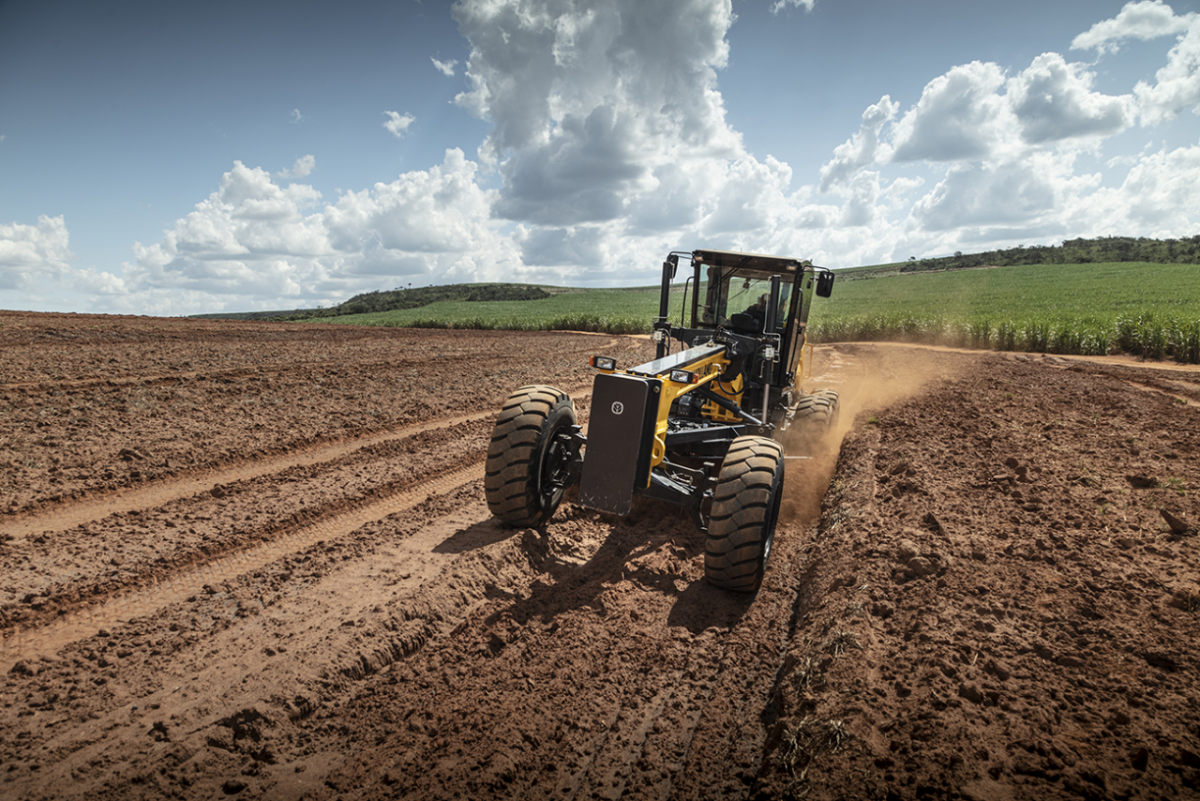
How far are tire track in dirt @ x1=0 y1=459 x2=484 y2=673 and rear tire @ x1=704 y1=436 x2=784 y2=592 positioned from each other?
2676 mm

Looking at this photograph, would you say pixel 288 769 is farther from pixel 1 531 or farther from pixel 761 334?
pixel 761 334

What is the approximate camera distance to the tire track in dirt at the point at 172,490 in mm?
5934

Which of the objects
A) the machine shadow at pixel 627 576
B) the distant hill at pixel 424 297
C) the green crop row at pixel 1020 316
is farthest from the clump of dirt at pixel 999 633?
the distant hill at pixel 424 297

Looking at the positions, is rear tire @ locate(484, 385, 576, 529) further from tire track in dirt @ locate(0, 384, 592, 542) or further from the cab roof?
tire track in dirt @ locate(0, 384, 592, 542)

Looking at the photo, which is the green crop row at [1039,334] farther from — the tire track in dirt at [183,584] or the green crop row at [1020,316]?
the tire track in dirt at [183,584]

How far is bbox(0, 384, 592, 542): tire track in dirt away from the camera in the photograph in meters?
5.93

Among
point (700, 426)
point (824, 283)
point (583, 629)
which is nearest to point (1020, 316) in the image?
point (824, 283)

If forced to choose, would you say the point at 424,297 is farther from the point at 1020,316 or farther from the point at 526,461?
the point at 526,461

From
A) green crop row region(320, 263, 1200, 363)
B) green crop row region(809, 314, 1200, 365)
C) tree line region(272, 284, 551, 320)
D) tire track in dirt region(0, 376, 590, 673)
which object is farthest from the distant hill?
tire track in dirt region(0, 376, 590, 673)

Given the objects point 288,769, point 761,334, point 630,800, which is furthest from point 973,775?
point 761,334

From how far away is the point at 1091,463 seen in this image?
6.94 metres

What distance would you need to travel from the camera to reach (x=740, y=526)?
4426 millimetres

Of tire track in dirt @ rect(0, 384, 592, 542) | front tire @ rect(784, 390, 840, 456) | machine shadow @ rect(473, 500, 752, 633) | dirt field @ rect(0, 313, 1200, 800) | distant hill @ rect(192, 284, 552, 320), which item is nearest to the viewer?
dirt field @ rect(0, 313, 1200, 800)

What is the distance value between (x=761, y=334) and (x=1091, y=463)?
4042mm
